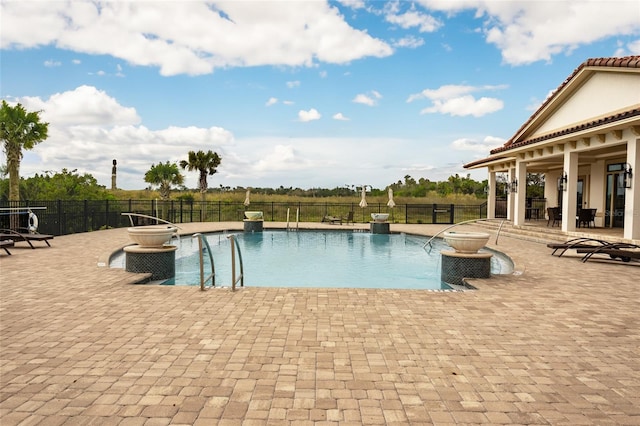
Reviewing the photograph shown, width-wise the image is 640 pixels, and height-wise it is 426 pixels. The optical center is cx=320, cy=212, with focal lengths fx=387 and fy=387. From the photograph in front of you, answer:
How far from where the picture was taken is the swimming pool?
364 inches

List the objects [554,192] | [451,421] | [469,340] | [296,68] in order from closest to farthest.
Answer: [451,421] < [469,340] < [296,68] < [554,192]

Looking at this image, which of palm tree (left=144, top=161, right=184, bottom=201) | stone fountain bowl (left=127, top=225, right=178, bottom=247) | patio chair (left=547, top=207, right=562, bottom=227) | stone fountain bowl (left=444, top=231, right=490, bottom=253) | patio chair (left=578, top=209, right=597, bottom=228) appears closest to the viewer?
stone fountain bowl (left=444, top=231, right=490, bottom=253)

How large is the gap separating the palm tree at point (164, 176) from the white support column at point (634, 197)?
110 feet

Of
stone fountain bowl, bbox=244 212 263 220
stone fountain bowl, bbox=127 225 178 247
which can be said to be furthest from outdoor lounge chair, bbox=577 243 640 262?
stone fountain bowl, bbox=244 212 263 220

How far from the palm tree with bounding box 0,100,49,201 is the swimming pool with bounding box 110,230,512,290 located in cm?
975

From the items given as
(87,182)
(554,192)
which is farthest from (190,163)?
(554,192)

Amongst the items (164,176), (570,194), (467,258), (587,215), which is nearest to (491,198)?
(587,215)

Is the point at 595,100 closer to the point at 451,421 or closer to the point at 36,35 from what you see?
the point at 451,421

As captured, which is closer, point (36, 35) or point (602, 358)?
point (602, 358)

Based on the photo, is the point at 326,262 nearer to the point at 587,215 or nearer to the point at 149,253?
the point at 149,253

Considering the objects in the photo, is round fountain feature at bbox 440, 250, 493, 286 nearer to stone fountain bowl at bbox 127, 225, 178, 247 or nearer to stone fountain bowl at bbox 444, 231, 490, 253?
stone fountain bowl at bbox 444, 231, 490, 253

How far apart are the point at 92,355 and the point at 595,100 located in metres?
18.6

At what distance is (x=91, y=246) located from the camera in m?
12.5

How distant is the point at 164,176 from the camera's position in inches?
1427
